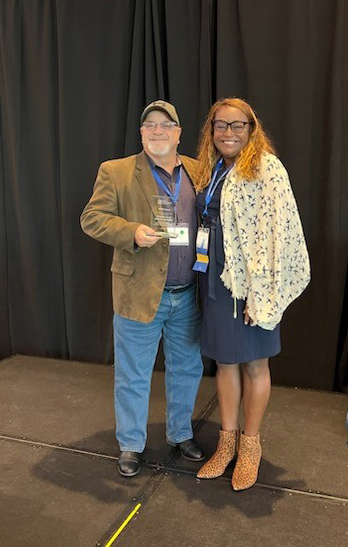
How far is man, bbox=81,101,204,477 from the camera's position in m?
1.89

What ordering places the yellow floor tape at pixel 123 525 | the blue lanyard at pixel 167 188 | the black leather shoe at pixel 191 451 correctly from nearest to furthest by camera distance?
the yellow floor tape at pixel 123 525
the blue lanyard at pixel 167 188
the black leather shoe at pixel 191 451

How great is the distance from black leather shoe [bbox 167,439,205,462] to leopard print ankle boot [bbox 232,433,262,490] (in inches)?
8.7

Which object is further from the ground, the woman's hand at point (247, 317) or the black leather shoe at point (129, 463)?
the woman's hand at point (247, 317)

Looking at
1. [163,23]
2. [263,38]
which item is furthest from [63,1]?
[263,38]

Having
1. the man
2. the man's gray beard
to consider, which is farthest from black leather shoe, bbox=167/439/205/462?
the man's gray beard

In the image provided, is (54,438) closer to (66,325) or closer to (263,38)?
(66,325)

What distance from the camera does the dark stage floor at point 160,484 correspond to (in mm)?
1701

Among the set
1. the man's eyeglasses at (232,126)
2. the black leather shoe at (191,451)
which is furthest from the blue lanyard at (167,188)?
the black leather shoe at (191,451)

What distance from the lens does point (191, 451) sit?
85.4 inches

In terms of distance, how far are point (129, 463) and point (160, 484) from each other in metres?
0.16

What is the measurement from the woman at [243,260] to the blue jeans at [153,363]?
153 mm

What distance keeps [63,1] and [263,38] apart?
1.30 m

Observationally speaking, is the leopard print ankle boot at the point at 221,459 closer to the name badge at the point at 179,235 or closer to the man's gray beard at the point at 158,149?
the name badge at the point at 179,235

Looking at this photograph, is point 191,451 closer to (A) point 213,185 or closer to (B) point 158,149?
(A) point 213,185
